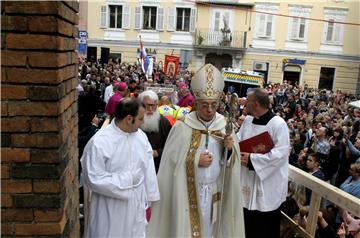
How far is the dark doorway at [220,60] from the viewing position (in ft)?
109

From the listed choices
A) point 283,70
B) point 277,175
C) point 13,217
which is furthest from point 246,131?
point 283,70

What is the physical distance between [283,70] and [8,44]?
3085cm

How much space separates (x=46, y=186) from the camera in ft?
7.55

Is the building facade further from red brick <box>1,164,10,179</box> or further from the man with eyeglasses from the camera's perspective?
red brick <box>1,164,10,179</box>

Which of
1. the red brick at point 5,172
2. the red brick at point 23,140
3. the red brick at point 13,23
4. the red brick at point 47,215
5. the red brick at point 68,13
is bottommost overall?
the red brick at point 47,215

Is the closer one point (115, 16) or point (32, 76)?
point (32, 76)

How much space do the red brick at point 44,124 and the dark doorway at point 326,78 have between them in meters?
31.8

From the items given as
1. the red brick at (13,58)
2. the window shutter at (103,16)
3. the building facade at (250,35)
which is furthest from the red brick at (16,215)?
the window shutter at (103,16)

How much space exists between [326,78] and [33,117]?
106 ft

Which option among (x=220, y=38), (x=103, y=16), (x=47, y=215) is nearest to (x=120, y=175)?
(x=47, y=215)

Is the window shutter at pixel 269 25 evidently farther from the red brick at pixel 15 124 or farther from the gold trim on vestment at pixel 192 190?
the red brick at pixel 15 124

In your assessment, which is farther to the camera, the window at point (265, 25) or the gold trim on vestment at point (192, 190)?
the window at point (265, 25)

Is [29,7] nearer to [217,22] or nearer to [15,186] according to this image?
[15,186]

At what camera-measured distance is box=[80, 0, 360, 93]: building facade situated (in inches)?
1214
